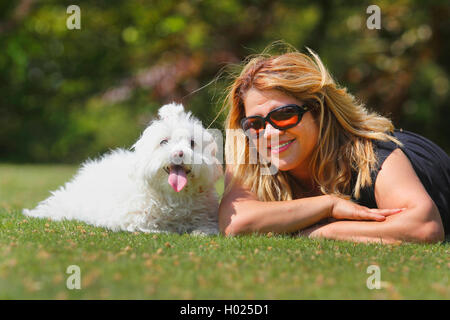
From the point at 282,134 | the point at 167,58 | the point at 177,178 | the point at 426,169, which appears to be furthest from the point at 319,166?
the point at 167,58

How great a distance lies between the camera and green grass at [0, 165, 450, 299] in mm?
2594

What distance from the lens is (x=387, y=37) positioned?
15.4 metres

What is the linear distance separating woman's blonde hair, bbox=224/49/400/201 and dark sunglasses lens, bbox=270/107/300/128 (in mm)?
157

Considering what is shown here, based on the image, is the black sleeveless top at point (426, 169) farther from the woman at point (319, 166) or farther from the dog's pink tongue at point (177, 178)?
the dog's pink tongue at point (177, 178)

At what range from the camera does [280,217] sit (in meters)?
3.93

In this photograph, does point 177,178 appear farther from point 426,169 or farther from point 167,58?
point 167,58

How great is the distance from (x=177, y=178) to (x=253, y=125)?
0.74 metres

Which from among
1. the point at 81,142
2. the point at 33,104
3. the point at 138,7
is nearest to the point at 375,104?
the point at 138,7

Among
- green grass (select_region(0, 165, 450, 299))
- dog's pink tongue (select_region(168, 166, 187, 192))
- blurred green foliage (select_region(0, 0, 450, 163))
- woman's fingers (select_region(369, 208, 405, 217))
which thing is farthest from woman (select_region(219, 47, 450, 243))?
blurred green foliage (select_region(0, 0, 450, 163))

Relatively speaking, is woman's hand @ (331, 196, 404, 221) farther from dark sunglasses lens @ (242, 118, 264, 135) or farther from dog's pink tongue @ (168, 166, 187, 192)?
dog's pink tongue @ (168, 166, 187, 192)

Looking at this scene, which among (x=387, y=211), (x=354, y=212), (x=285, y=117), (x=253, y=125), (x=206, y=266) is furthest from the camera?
(x=253, y=125)

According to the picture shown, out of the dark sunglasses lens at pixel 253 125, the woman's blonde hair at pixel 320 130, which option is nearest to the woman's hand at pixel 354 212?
the woman's blonde hair at pixel 320 130

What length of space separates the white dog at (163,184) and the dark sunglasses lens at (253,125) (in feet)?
0.95

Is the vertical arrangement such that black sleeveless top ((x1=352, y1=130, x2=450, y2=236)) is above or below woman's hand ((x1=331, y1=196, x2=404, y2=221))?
above
